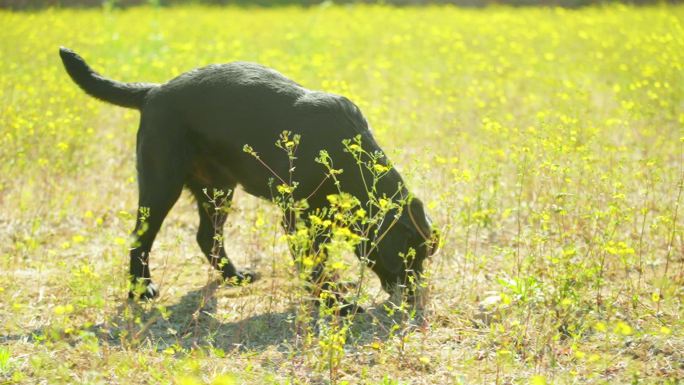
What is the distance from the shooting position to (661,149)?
688cm

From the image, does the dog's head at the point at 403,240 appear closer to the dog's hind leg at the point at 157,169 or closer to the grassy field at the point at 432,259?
the grassy field at the point at 432,259

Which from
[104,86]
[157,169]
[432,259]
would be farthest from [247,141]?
[432,259]

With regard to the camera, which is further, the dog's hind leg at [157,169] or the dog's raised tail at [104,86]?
the dog's raised tail at [104,86]

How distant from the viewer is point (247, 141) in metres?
4.47

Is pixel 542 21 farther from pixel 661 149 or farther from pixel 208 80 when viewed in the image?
pixel 208 80

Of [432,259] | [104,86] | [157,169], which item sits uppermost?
[104,86]

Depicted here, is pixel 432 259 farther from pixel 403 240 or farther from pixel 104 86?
pixel 104 86

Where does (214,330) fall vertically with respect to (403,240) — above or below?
below

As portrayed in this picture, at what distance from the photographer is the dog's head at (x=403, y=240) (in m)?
4.32

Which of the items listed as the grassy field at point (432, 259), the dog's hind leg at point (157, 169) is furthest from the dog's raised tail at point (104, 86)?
the grassy field at point (432, 259)

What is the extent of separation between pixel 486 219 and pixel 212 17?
1334 cm

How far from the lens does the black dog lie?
171 inches

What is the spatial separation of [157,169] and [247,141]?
0.56 metres

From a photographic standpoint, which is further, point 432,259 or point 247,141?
point 432,259
